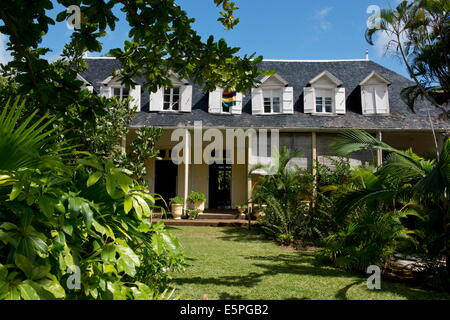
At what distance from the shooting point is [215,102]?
1734 centimetres

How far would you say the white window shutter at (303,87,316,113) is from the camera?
1748 cm

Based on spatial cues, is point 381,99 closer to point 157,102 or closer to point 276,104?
point 276,104

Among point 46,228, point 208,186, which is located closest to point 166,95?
point 208,186

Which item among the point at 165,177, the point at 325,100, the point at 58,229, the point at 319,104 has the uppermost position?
the point at 325,100

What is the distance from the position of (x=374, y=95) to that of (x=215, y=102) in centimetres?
875

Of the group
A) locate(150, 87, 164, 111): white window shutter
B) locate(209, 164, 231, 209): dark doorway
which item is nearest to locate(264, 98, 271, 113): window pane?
locate(209, 164, 231, 209): dark doorway

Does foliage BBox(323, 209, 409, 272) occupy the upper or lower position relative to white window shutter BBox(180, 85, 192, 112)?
lower

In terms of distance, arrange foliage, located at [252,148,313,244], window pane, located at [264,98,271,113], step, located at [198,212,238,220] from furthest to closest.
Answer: window pane, located at [264,98,271,113] < step, located at [198,212,238,220] < foliage, located at [252,148,313,244]

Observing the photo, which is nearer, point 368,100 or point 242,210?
point 242,210

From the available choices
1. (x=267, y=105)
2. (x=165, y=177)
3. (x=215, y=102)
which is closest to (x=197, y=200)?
(x=165, y=177)

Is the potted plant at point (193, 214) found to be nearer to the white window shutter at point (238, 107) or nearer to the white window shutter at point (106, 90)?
the white window shutter at point (238, 107)

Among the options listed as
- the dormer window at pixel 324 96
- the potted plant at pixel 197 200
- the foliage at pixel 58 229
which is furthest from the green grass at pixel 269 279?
the dormer window at pixel 324 96

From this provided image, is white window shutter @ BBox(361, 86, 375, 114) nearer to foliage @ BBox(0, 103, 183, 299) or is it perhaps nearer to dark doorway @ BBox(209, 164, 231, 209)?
dark doorway @ BBox(209, 164, 231, 209)

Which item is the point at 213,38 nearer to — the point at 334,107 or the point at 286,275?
the point at 286,275
